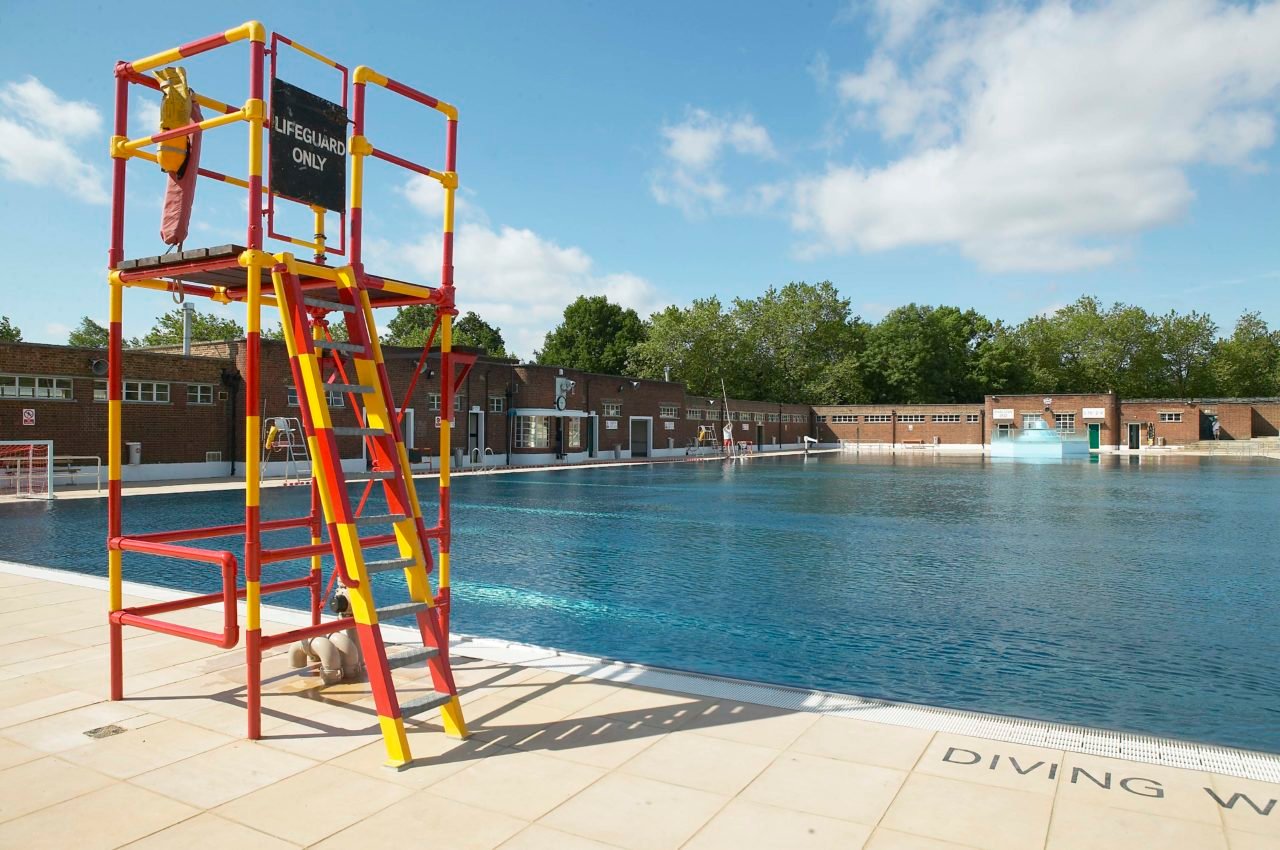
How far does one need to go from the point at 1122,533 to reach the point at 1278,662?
9.48m

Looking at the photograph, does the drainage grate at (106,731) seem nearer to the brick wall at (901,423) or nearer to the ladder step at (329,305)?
the ladder step at (329,305)

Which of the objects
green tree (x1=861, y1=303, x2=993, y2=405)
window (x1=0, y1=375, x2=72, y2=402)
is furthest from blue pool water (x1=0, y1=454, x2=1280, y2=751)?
green tree (x1=861, y1=303, x2=993, y2=405)

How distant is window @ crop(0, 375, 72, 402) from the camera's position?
2242 centimetres

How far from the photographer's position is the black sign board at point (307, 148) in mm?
5379

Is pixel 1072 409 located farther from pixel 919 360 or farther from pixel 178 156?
pixel 178 156

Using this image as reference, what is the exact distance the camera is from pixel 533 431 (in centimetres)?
4022

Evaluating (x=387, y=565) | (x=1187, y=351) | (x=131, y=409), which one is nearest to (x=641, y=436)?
(x=131, y=409)

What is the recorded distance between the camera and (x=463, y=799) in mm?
3992

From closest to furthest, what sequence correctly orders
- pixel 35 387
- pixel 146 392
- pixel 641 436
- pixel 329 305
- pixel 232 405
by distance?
pixel 329 305
pixel 35 387
pixel 146 392
pixel 232 405
pixel 641 436

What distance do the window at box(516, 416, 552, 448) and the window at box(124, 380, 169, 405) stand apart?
16.3 m

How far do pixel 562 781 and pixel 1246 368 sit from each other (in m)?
97.5

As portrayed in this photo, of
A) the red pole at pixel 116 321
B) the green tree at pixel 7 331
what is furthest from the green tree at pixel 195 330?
the red pole at pixel 116 321

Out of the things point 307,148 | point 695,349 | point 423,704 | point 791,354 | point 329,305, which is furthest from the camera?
point 791,354

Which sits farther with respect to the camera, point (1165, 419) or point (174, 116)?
point (1165, 419)
